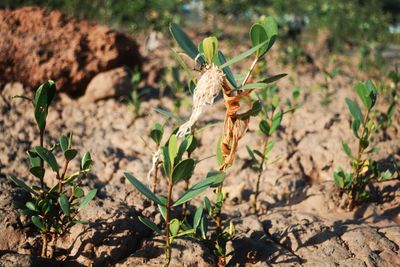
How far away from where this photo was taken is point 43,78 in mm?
2871

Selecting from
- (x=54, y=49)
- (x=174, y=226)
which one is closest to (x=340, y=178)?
(x=174, y=226)

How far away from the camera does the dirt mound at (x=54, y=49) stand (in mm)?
2850

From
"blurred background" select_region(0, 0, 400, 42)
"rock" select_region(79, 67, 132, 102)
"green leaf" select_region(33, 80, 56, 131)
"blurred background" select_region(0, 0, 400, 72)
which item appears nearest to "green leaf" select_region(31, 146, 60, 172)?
"green leaf" select_region(33, 80, 56, 131)

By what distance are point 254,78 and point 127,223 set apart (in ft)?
7.92

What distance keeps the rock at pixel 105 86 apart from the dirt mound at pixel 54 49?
0.32 feet

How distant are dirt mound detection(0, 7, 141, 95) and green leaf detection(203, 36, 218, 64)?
87.5 inches

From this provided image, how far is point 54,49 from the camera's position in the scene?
296 cm

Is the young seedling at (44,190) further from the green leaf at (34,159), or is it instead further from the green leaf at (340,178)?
the green leaf at (340,178)

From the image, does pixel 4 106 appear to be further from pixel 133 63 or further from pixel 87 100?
pixel 133 63

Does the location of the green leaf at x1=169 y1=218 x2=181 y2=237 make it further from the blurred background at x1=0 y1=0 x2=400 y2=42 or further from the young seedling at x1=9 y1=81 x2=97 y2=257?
the blurred background at x1=0 y1=0 x2=400 y2=42

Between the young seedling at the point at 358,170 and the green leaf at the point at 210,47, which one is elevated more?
the green leaf at the point at 210,47

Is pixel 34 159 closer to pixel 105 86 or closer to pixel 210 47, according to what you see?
pixel 210 47

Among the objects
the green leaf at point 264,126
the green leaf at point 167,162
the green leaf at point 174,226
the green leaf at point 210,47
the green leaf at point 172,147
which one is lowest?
the green leaf at point 174,226

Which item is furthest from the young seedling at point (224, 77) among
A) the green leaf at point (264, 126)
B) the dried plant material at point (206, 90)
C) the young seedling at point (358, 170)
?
the young seedling at point (358, 170)
